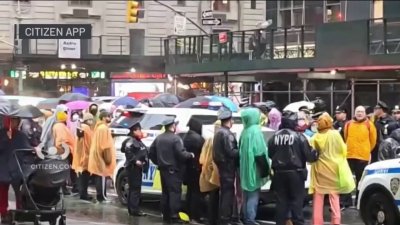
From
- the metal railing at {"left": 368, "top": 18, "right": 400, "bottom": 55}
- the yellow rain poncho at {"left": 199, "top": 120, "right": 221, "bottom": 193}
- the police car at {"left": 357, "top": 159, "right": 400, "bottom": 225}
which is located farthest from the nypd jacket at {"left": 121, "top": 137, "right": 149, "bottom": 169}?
the metal railing at {"left": 368, "top": 18, "right": 400, "bottom": 55}

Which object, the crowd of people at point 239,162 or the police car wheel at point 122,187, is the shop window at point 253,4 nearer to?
the crowd of people at point 239,162

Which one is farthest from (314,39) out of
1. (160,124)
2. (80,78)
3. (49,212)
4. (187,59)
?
(80,78)

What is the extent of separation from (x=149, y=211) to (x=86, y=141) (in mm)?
2167

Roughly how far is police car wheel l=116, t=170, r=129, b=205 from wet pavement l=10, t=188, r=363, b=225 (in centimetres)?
15

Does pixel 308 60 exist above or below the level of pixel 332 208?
above

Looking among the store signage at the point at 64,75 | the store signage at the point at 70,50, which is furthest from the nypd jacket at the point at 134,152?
the store signage at the point at 64,75

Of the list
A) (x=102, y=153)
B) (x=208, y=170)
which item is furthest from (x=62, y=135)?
(x=208, y=170)

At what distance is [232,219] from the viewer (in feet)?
37.8

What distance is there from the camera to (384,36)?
21719mm

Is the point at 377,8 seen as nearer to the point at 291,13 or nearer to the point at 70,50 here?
the point at 291,13

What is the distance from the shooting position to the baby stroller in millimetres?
10070

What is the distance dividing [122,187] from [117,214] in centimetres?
104

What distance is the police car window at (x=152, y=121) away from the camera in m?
14.2

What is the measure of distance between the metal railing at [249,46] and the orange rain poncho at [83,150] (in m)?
11.1
